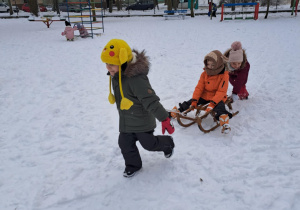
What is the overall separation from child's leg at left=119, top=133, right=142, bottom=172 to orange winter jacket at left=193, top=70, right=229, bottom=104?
1.64 m

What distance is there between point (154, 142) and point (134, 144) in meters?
0.25

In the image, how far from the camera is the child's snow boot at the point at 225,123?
360 centimetres

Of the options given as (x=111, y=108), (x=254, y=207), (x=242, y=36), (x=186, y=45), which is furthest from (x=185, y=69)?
(x=242, y=36)

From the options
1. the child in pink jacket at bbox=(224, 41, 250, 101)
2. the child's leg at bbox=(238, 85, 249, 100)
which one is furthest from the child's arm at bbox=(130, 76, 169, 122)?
the child's leg at bbox=(238, 85, 249, 100)

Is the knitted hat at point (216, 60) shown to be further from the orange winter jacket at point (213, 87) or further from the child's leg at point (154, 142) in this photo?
the child's leg at point (154, 142)

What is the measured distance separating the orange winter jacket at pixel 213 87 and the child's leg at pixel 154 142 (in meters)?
1.25

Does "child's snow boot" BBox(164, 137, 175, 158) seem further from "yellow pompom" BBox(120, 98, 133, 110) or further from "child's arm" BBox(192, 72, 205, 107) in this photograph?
"child's arm" BBox(192, 72, 205, 107)

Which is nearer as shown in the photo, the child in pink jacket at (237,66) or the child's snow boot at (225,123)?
the child's snow boot at (225,123)

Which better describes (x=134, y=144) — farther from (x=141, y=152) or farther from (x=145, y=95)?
(x=145, y=95)

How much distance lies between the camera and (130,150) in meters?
2.84

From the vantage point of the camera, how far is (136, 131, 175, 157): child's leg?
2762 millimetres

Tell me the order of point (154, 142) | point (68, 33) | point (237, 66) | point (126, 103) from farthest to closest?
point (68, 33), point (237, 66), point (154, 142), point (126, 103)

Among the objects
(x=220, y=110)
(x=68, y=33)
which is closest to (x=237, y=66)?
(x=220, y=110)

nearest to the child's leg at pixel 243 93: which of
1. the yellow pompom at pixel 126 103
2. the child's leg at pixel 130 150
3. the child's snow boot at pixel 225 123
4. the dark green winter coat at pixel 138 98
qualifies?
the child's snow boot at pixel 225 123
